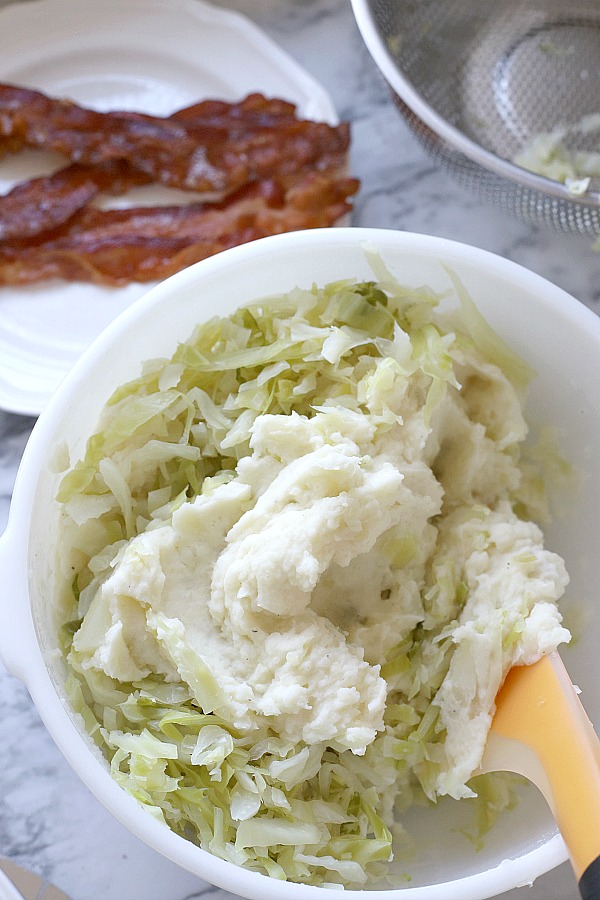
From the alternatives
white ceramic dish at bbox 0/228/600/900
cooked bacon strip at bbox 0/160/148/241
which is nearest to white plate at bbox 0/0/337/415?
cooked bacon strip at bbox 0/160/148/241

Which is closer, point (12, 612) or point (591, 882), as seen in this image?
point (591, 882)

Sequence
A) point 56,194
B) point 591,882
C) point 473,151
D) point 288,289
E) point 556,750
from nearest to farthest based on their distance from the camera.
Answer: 1. point 591,882
2. point 556,750
3. point 288,289
4. point 473,151
5. point 56,194

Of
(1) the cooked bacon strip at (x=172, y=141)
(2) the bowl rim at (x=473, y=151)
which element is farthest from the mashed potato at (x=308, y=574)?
(1) the cooked bacon strip at (x=172, y=141)

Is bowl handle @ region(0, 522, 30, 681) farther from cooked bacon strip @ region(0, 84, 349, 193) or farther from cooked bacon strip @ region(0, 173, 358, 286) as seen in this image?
cooked bacon strip @ region(0, 84, 349, 193)

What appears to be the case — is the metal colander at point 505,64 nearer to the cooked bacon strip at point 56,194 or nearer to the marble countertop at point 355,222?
the marble countertop at point 355,222

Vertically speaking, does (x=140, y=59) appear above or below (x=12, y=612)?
above

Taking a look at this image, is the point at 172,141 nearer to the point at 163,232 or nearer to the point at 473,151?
the point at 163,232

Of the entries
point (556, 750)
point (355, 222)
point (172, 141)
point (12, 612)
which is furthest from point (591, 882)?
point (172, 141)
